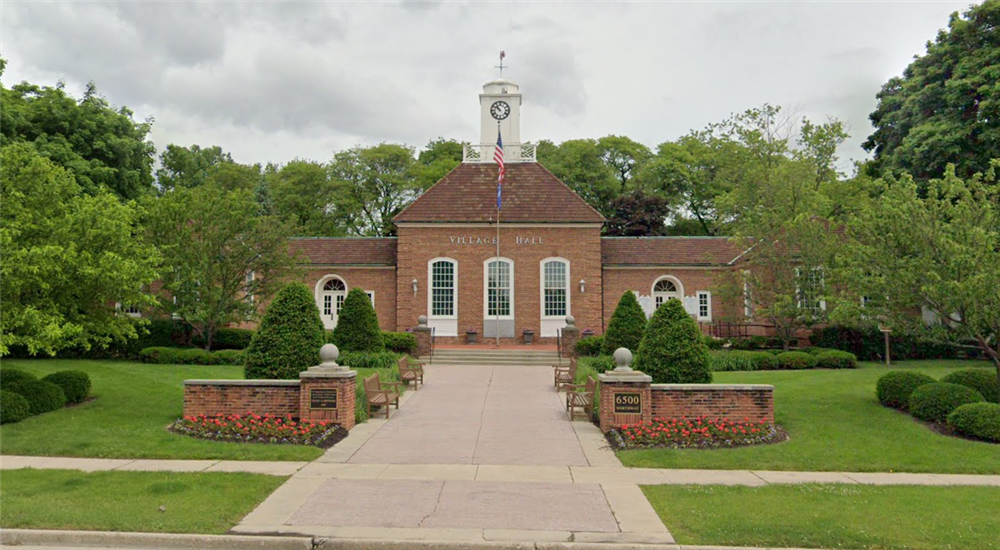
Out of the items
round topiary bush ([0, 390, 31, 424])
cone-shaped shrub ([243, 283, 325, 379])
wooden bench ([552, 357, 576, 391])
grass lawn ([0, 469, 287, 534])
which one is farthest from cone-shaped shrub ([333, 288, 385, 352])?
grass lawn ([0, 469, 287, 534])

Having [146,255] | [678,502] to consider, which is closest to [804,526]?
[678,502]

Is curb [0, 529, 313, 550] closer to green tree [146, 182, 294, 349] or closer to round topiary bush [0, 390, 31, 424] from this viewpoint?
round topiary bush [0, 390, 31, 424]

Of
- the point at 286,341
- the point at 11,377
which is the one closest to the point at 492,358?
the point at 286,341

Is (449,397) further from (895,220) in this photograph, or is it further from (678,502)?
(895,220)

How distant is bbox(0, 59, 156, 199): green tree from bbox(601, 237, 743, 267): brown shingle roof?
20653 mm

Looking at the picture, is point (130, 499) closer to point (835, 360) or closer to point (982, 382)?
point (982, 382)

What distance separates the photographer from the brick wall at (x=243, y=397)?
12.1m

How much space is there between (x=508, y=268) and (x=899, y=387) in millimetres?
17422

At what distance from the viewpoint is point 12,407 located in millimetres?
12047

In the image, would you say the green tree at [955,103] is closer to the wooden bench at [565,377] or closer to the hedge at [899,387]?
the hedge at [899,387]

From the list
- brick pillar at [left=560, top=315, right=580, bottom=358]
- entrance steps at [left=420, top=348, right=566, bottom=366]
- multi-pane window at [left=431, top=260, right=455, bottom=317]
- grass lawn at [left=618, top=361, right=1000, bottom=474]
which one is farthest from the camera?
multi-pane window at [left=431, top=260, right=455, bottom=317]

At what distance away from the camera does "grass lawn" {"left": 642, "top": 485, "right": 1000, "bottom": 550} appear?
6.45 meters

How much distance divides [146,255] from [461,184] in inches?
712

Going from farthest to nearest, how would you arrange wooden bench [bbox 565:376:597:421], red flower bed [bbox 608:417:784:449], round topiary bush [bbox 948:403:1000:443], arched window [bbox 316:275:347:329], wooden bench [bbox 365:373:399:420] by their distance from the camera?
1. arched window [bbox 316:275:347:329]
2. wooden bench [bbox 565:376:597:421]
3. wooden bench [bbox 365:373:399:420]
4. round topiary bush [bbox 948:403:1000:443]
5. red flower bed [bbox 608:417:784:449]
